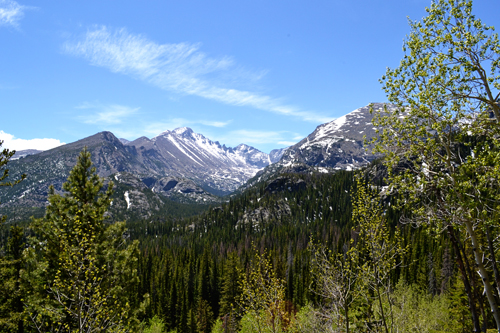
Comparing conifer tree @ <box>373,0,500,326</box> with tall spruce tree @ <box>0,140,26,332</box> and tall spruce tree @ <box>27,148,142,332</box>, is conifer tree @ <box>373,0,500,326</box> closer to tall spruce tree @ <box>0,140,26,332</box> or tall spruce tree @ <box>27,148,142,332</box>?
tall spruce tree @ <box>27,148,142,332</box>

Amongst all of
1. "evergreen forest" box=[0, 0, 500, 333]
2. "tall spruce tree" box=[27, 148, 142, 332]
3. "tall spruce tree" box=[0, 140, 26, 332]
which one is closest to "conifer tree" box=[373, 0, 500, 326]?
"evergreen forest" box=[0, 0, 500, 333]

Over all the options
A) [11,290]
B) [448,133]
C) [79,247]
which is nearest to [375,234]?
[448,133]

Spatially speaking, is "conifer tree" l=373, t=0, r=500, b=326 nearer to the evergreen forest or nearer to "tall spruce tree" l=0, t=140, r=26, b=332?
the evergreen forest

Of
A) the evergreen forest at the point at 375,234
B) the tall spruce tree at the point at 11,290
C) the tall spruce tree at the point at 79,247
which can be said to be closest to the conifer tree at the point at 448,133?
the evergreen forest at the point at 375,234

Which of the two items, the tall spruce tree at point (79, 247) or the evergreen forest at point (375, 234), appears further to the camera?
the tall spruce tree at point (79, 247)

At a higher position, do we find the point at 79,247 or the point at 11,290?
the point at 79,247

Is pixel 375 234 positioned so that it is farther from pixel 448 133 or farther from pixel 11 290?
pixel 11 290

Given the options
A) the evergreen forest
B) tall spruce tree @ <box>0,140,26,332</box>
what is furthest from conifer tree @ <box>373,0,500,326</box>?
tall spruce tree @ <box>0,140,26,332</box>

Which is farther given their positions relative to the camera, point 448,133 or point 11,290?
point 11,290

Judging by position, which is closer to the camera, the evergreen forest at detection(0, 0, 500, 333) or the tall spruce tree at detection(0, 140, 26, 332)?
the evergreen forest at detection(0, 0, 500, 333)

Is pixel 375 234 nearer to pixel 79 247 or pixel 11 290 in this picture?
pixel 79 247

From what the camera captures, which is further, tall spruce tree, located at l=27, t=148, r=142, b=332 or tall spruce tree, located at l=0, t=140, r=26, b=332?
tall spruce tree, located at l=0, t=140, r=26, b=332

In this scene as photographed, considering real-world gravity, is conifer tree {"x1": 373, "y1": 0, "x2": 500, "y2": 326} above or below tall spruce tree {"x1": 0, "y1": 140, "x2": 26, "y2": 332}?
above

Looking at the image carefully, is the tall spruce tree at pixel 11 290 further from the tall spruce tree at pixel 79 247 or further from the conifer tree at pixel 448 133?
the conifer tree at pixel 448 133
